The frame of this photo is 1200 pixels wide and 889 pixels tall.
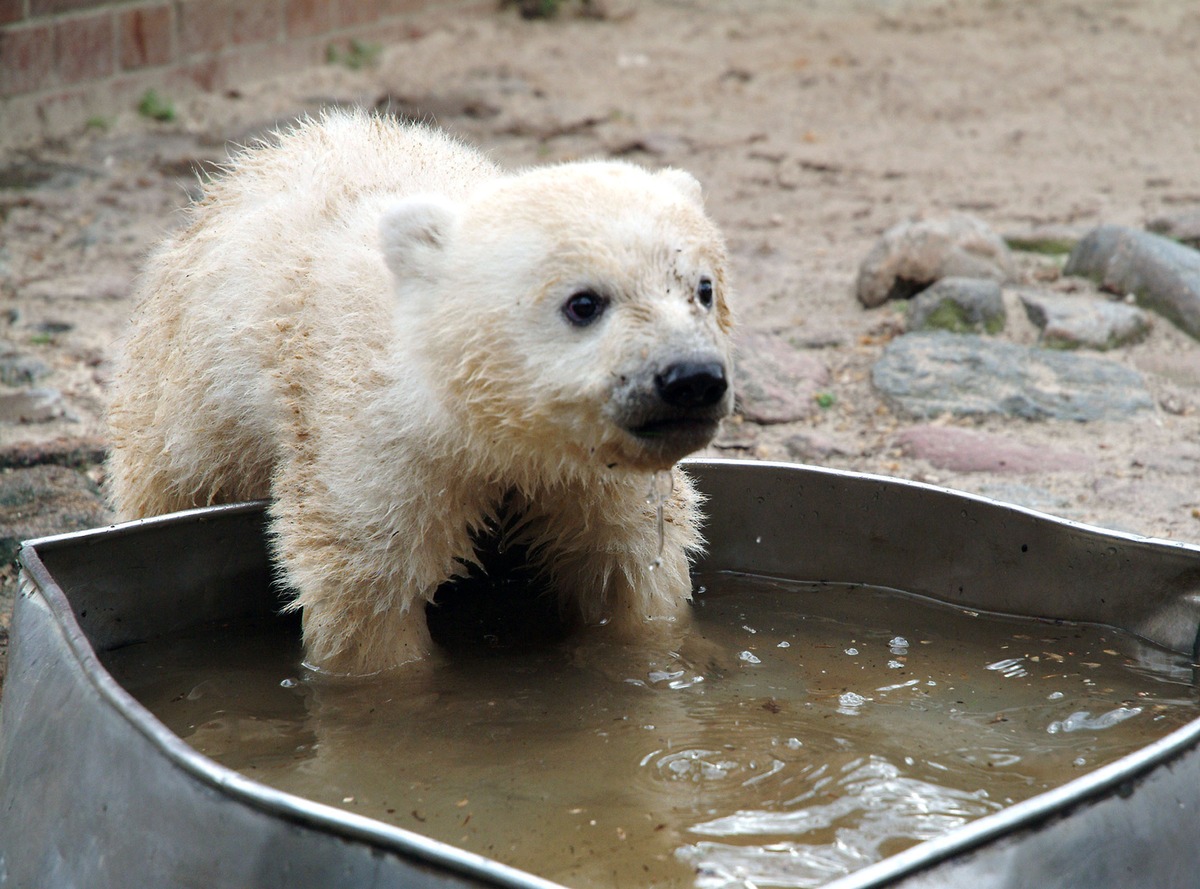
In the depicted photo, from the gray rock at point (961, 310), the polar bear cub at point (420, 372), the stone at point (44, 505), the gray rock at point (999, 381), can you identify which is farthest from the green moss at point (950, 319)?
the stone at point (44, 505)

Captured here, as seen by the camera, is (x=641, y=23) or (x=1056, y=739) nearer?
(x=1056, y=739)

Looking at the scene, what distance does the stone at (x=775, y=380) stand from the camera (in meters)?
5.01

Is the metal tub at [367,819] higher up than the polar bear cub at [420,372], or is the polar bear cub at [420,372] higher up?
the polar bear cub at [420,372]

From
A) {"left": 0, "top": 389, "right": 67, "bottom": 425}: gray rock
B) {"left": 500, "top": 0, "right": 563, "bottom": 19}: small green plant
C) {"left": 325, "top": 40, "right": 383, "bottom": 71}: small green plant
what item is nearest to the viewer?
{"left": 0, "top": 389, "right": 67, "bottom": 425}: gray rock

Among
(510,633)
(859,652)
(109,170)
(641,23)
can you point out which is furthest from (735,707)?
(641,23)

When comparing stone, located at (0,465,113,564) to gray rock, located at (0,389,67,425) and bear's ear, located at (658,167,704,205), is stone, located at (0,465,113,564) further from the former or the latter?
bear's ear, located at (658,167,704,205)

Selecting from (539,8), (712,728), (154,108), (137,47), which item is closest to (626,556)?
(712,728)

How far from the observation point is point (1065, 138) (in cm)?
823

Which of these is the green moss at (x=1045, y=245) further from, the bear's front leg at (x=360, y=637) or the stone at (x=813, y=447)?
the bear's front leg at (x=360, y=637)

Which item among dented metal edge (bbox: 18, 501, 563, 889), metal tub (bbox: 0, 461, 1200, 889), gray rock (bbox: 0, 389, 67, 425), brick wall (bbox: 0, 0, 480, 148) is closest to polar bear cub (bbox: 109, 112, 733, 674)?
metal tub (bbox: 0, 461, 1200, 889)

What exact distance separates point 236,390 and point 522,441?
1.09 m

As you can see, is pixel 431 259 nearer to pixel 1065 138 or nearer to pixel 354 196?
pixel 354 196

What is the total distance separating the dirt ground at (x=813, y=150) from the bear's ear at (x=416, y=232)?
2009 mm

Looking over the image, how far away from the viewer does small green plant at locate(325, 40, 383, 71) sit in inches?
372
